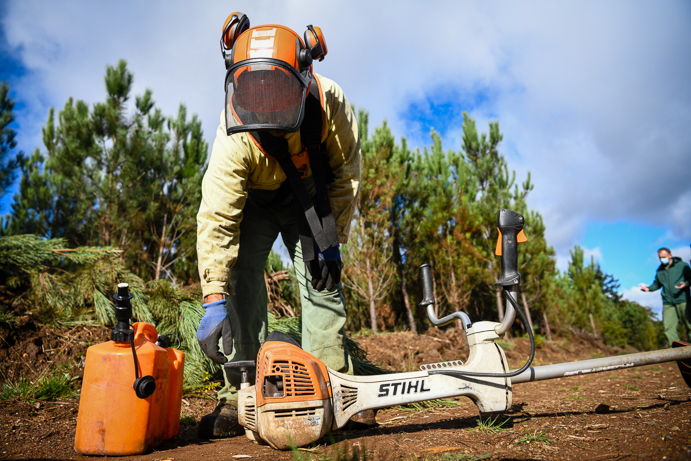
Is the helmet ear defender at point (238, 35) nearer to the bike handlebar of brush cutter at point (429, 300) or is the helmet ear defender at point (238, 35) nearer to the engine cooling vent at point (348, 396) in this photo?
the bike handlebar of brush cutter at point (429, 300)

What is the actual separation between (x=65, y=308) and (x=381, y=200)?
7.33 m

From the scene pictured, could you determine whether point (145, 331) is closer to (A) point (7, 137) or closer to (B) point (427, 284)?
(B) point (427, 284)

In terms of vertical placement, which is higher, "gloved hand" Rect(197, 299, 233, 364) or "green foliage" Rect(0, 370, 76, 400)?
"gloved hand" Rect(197, 299, 233, 364)

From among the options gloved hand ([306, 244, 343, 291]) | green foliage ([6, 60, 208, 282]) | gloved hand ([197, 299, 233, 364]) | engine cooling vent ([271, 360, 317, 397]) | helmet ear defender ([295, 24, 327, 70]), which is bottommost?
engine cooling vent ([271, 360, 317, 397])

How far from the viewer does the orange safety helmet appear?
1.68 meters

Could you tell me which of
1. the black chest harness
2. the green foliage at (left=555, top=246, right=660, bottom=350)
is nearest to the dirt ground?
the black chest harness

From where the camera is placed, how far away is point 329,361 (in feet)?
6.84

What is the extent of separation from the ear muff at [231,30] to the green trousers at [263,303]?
Result: 0.75 meters

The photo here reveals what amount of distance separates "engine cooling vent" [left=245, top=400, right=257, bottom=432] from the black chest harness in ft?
2.45

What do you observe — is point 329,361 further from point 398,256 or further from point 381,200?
point 398,256

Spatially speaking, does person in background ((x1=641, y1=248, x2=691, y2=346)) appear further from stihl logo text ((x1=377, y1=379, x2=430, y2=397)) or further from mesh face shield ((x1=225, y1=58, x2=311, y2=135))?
mesh face shield ((x1=225, y1=58, x2=311, y2=135))

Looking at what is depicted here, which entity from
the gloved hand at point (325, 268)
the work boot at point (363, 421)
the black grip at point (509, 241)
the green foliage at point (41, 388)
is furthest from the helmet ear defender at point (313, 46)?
the green foliage at point (41, 388)

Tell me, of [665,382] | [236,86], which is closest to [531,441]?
[236,86]

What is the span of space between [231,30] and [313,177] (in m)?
0.79
